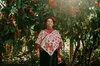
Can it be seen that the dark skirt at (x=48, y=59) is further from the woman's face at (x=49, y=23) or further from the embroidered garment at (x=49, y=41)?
the woman's face at (x=49, y=23)

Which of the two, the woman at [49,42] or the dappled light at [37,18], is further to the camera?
the dappled light at [37,18]

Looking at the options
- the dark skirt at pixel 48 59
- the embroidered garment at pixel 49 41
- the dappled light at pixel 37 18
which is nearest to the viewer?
the embroidered garment at pixel 49 41

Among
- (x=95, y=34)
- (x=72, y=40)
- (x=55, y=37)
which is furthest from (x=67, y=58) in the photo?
(x=55, y=37)

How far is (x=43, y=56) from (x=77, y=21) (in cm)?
99

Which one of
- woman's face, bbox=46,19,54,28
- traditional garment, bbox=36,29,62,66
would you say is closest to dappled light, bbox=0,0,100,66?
woman's face, bbox=46,19,54,28

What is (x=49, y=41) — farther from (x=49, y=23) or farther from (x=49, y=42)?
(x=49, y=23)

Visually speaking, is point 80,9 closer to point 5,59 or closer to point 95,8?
point 95,8

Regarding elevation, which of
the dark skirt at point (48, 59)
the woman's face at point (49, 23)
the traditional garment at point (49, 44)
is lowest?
the dark skirt at point (48, 59)

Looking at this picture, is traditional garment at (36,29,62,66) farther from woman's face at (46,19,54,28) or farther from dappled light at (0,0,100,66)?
dappled light at (0,0,100,66)

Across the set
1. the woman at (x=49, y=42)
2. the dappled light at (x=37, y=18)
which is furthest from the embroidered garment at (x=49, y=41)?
the dappled light at (x=37, y=18)

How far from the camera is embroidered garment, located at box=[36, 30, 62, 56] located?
4906 millimetres

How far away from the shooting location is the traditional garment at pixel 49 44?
4.91 m

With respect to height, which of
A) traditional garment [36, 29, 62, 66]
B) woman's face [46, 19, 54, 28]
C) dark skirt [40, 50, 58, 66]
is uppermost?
woman's face [46, 19, 54, 28]

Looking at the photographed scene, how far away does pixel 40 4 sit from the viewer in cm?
534
